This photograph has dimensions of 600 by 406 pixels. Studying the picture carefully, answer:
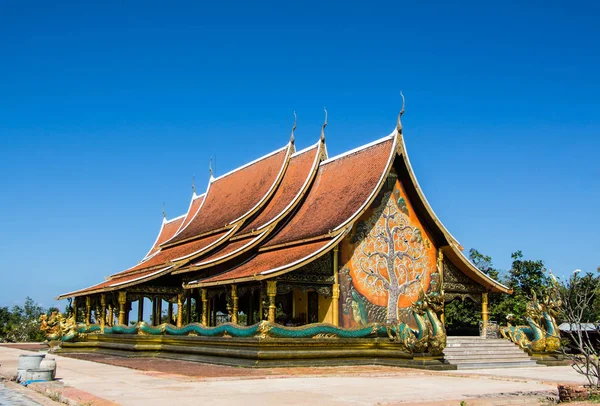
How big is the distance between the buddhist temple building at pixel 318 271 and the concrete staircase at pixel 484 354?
885 millimetres

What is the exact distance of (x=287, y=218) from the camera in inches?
776

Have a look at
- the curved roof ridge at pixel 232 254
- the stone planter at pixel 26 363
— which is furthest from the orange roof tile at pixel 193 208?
the stone planter at pixel 26 363

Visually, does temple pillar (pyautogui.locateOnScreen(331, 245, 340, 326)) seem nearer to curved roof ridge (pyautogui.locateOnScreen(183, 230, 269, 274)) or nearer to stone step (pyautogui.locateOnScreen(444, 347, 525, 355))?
stone step (pyautogui.locateOnScreen(444, 347, 525, 355))

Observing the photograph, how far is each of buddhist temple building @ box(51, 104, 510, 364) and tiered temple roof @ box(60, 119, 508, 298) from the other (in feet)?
0.15

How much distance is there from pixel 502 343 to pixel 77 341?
1257 cm

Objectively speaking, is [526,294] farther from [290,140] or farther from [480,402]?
[480,402]

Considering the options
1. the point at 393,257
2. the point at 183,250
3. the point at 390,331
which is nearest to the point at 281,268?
the point at 390,331

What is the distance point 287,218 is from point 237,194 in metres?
4.54

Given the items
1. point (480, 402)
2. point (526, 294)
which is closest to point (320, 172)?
point (526, 294)

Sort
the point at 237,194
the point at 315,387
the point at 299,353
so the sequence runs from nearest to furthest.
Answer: the point at 315,387, the point at 299,353, the point at 237,194

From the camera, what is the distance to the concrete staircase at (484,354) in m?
15.7

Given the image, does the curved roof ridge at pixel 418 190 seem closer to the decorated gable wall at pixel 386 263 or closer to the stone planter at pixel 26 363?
the decorated gable wall at pixel 386 263

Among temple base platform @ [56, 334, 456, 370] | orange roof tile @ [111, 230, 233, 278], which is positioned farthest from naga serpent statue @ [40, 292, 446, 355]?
orange roof tile @ [111, 230, 233, 278]

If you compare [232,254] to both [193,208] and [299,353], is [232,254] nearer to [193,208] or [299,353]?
[299,353]
